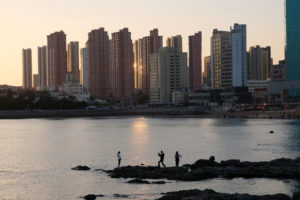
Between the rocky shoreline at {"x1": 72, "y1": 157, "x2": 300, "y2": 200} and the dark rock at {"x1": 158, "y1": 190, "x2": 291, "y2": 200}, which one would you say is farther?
the rocky shoreline at {"x1": 72, "y1": 157, "x2": 300, "y2": 200}

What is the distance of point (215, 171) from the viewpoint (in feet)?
136

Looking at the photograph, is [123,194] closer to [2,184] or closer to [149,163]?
A: [2,184]

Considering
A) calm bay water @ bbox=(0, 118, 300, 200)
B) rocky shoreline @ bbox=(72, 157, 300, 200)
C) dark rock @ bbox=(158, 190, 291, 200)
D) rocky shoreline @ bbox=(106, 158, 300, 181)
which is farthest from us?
rocky shoreline @ bbox=(106, 158, 300, 181)

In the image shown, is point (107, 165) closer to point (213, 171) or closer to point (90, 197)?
point (213, 171)

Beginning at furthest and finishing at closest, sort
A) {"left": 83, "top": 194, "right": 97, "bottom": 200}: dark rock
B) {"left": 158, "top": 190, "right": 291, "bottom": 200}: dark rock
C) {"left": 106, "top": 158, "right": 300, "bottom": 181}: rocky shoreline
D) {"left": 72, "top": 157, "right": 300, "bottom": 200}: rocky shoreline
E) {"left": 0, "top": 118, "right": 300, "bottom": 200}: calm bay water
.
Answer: {"left": 106, "top": 158, "right": 300, "bottom": 181}: rocky shoreline, {"left": 72, "top": 157, "right": 300, "bottom": 200}: rocky shoreline, {"left": 0, "top": 118, "right": 300, "bottom": 200}: calm bay water, {"left": 83, "top": 194, "right": 97, "bottom": 200}: dark rock, {"left": 158, "top": 190, "right": 291, "bottom": 200}: dark rock

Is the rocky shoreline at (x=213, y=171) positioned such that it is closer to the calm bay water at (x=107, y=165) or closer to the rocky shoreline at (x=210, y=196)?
the calm bay water at (x=107, y=165)

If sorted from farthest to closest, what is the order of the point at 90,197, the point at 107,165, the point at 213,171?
the point at 107,165
the point at 213,171
the point at 90,197

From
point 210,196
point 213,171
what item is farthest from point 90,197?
point 213,171

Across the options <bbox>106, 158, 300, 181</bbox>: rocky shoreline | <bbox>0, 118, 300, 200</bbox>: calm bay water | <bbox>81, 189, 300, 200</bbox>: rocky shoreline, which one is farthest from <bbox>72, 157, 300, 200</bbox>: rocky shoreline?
<bbox>81, 189, 300, 200</bbox>: rocky shoreline

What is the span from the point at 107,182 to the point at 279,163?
1473cm

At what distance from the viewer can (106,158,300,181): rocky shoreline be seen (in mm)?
39562

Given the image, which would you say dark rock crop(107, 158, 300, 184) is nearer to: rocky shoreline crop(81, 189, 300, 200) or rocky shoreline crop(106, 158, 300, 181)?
rocky shoreline crop(106, 158, 300, 181)

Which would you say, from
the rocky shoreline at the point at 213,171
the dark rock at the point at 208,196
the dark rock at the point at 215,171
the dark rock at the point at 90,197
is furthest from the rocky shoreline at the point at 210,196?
the dark rock at the point at 215,171

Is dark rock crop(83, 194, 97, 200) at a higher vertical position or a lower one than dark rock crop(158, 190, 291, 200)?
lower
